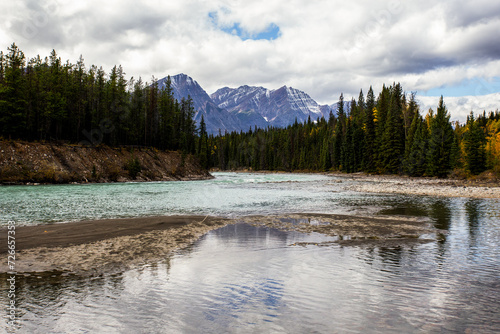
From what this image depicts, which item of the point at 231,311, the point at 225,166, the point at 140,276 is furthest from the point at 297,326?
the point at 225,166

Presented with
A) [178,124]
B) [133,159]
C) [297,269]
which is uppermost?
[178,124]

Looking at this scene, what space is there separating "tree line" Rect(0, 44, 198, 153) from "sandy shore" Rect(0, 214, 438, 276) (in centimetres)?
5800

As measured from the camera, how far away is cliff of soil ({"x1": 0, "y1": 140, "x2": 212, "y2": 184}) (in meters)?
51.1

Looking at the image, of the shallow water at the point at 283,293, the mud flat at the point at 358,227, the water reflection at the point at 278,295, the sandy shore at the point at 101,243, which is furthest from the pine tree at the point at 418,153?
the water reflection at the point at 278,295

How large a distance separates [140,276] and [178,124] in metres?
96.5

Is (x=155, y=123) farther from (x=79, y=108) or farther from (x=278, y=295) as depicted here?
(x=278, y=295)

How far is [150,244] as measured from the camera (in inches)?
499

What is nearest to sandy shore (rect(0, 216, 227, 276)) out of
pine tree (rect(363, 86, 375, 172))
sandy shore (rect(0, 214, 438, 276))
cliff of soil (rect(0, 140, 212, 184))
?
sandy shore (rect(0, 214, 438, 276))

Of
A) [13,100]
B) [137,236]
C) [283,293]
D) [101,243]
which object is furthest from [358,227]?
[13,100]

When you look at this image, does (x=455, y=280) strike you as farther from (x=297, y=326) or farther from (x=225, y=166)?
(x=225, y=166)

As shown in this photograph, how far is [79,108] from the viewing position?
72.1 metres

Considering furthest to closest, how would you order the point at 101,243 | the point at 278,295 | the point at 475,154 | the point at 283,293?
1. the point at 475,154
2. the point at 101,243
3. the point at 283,293
4. the point at 278,295

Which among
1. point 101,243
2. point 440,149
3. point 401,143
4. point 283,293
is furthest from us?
point 401,143

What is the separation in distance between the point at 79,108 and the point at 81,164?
19.3m
